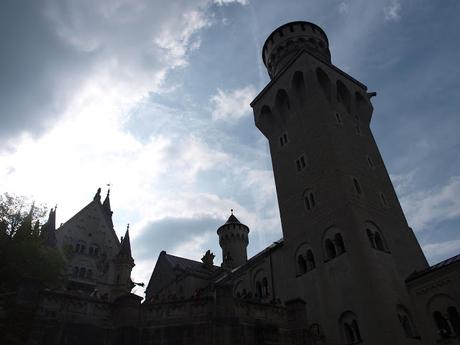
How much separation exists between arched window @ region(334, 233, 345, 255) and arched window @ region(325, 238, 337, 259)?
71 cm

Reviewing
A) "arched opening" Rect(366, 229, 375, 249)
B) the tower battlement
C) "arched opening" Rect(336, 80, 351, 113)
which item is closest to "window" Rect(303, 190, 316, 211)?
"arched opening" Rect(366, 229, 375, 249)

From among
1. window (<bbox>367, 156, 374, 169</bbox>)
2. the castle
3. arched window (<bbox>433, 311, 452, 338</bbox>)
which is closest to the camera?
the castle

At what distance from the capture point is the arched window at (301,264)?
97.9 feet

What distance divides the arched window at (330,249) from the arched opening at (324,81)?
49.0 ft

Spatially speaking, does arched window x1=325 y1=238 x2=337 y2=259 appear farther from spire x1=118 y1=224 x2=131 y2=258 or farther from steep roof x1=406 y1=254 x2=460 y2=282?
spire x1=118 y1=224 x2=131 y2=258

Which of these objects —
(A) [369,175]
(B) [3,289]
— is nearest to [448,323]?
(A) [369,175]

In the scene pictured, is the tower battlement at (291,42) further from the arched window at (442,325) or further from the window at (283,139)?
the arched window at (442,325)

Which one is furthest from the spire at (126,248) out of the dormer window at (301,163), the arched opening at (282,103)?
the arched opening at (282,103)

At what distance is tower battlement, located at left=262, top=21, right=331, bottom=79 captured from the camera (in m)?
42.8

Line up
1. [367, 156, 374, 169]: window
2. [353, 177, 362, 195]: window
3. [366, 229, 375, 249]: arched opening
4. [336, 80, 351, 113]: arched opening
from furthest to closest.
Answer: [336, 80, 351, 113]: arched opening → [367, 156, 374, 169]: window → [353, 177, 362, 195]: window → [366, 229, 375, 249]: arched opening

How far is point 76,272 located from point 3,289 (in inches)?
1063

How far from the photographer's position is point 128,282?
A: 40438 millimetres

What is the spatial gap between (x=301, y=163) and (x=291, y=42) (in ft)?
54.5

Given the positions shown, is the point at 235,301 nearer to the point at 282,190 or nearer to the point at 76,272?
the point at 282,190
